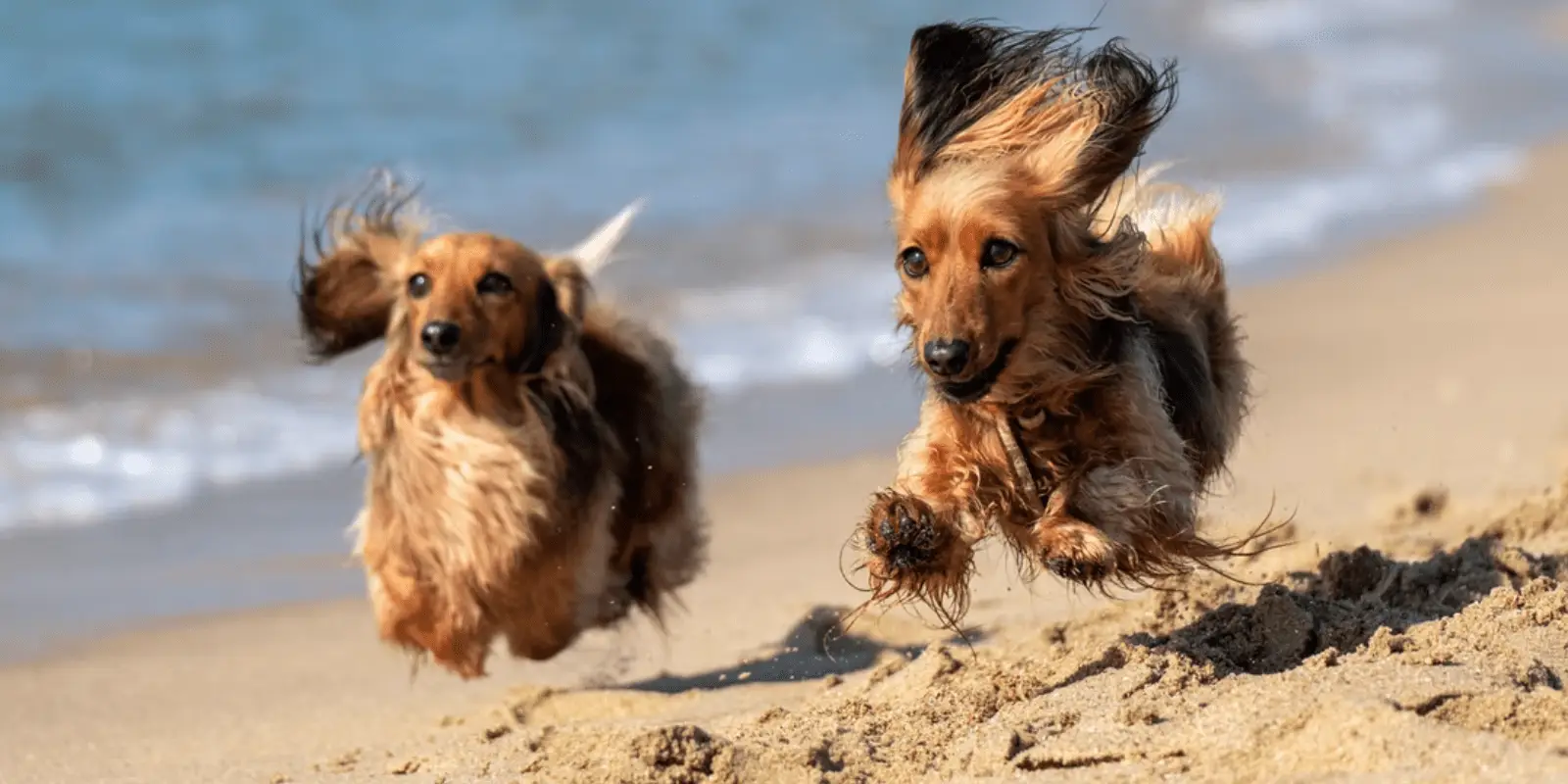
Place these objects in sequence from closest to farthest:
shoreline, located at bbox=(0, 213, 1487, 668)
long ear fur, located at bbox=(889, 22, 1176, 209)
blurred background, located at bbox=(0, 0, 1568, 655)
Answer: long ear fur, located at bbox=(889, 22, 1176, 209) → shoreline, located at bbox=(0, 213, 1487, 668) → blurred background, located at bbox=(0, 0, 1568, 655)

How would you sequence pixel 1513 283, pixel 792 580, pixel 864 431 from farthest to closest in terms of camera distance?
pixel 1513 283
pixel 864 431
pixel 792 580

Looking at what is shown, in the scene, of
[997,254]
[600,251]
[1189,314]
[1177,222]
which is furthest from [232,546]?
[997,254]

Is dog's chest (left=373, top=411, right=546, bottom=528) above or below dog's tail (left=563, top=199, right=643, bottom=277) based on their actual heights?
below

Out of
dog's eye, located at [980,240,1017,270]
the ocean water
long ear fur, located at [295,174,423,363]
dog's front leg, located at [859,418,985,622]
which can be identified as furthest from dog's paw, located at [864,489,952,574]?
the ocean water

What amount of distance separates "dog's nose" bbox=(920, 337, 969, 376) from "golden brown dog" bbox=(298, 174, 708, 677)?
1755 millimetres

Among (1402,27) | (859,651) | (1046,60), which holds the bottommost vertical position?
(859,651)

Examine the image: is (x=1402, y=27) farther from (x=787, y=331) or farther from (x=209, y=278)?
(x=209, y=278)

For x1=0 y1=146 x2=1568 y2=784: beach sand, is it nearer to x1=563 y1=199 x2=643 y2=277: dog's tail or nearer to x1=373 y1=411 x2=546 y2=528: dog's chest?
x1=373 y1=411 x2=546 y2=528: dog's chest

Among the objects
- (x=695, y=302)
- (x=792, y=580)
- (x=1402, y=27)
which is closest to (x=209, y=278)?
(x=695, y=302)

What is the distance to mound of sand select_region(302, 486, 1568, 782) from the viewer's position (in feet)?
12.3

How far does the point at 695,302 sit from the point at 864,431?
6.73 feet

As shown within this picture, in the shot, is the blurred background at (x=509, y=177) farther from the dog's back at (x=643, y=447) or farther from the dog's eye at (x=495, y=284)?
the dog's eye at (x=495, y=284)

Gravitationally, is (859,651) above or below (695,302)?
below

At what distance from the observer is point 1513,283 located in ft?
32.0
